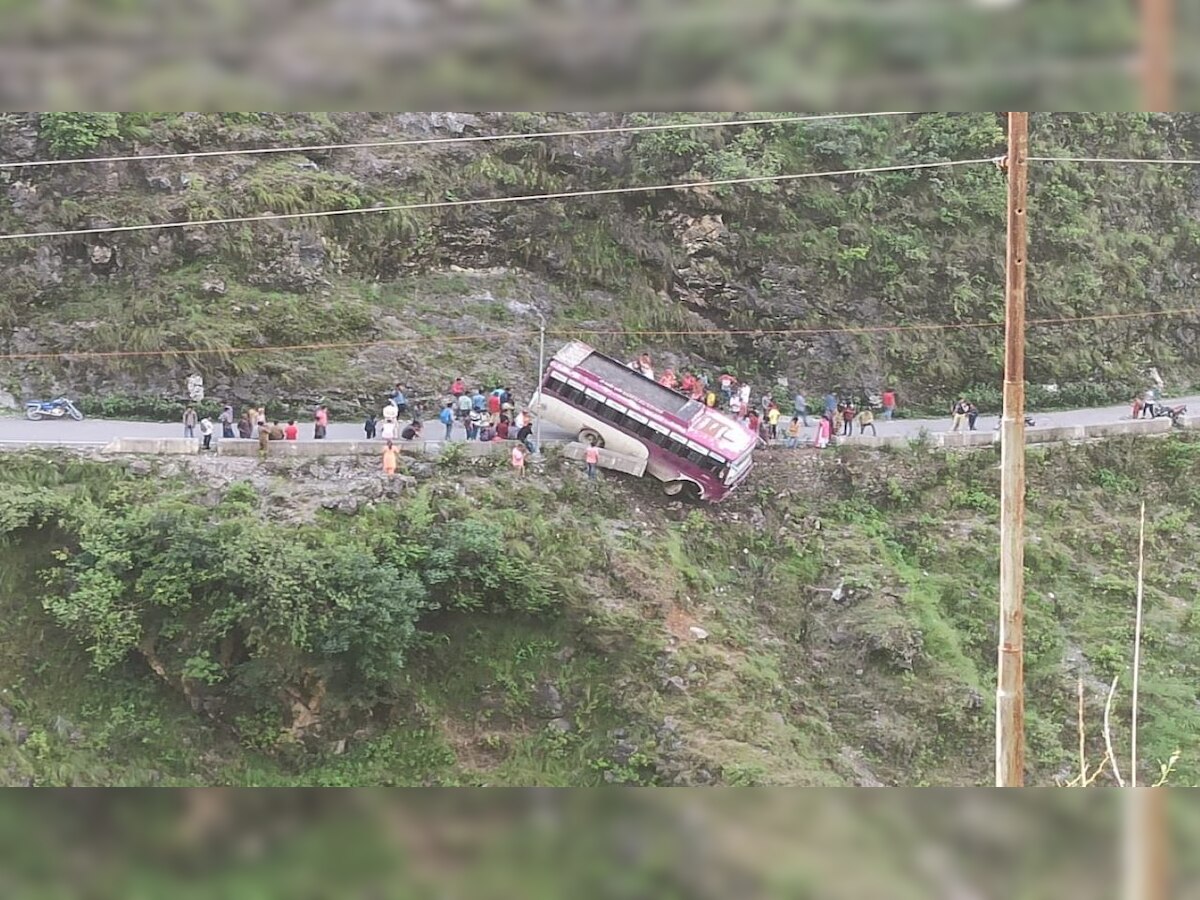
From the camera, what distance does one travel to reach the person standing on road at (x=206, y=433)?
472 cm

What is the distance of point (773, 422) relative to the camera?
16.6 feet

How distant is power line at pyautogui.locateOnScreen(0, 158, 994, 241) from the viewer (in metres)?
4.88

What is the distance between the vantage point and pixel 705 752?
457cm

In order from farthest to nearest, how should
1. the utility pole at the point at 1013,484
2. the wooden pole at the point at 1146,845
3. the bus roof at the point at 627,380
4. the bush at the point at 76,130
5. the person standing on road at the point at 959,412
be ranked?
the person standing on road at the point at 959,412 → the bus roof at the point at 627,380 → the bush at the point at 76,130 → the utility pole at the point at 1013,484 → the wooden pole at the point at 1146,845

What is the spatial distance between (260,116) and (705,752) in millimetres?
4032

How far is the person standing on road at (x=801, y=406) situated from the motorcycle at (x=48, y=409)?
13.0 ft

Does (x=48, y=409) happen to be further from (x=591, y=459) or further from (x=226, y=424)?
(x=591, y=459)

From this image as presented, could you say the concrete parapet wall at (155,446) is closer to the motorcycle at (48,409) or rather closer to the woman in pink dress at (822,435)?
the motorcycle at (48,409)

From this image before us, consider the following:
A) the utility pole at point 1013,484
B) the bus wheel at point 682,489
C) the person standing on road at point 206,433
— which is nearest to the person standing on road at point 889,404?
the utility pole at point 1013,484

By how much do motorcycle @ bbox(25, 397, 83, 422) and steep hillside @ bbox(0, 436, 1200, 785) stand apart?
263 millimetres
